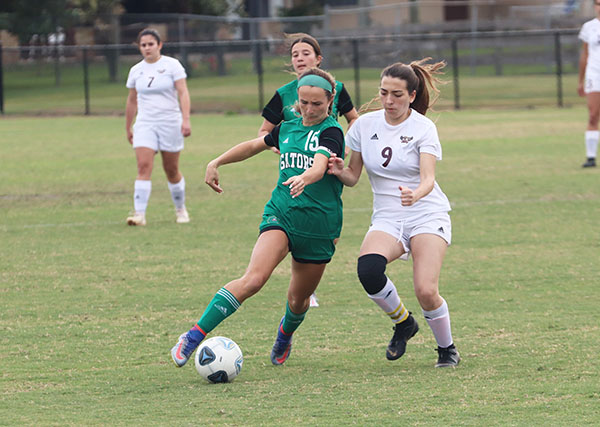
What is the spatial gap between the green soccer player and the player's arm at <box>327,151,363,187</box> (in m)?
0.06

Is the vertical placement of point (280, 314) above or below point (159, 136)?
below

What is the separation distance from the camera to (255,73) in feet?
114

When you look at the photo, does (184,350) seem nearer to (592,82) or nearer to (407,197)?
(407,197)

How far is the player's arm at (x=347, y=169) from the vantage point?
5355 millimetres

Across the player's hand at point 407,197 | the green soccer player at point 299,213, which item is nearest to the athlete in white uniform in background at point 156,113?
the green soccer player at point 299,213

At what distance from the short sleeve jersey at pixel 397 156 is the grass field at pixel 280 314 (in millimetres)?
885

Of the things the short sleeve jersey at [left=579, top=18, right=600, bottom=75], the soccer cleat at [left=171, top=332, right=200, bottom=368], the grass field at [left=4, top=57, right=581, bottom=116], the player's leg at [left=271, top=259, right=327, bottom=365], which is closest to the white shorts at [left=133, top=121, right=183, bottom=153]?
the player's leg at [left=271, top=259, right=327, bottom=365]

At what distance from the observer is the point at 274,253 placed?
535 cm

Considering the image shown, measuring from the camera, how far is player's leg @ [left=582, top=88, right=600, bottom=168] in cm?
1417

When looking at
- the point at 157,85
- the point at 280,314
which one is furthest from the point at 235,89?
the point at 280,314

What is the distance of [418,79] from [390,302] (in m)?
1.30

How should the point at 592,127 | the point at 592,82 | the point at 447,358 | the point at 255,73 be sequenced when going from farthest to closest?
the point at 255,73 < the point at 592,127 < the point at 592,82 < the point at 447,358

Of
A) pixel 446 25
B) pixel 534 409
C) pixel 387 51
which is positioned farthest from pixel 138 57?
pixel 534 409

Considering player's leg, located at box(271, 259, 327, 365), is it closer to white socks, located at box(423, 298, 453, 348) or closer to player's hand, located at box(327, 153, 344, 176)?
player's hand, located at box(327, 153, 344, 176)
